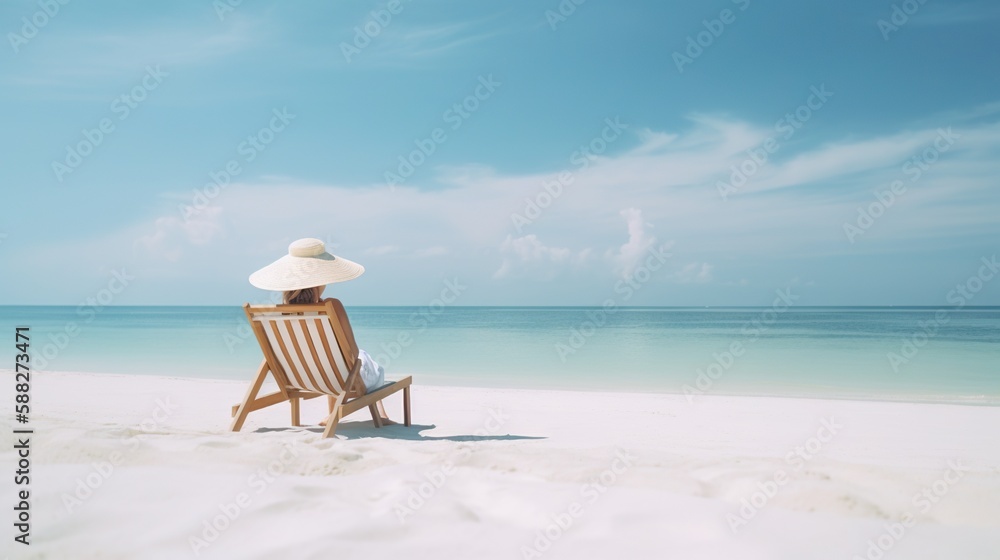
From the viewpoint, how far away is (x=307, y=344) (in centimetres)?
417

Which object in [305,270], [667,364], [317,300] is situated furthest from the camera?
[667,364]

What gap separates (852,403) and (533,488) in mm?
6015

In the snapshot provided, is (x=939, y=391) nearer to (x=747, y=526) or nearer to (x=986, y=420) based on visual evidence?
(x=986, y=420)

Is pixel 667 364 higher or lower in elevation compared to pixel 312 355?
higher

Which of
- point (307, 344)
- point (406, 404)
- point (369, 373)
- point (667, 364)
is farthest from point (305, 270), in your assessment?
point (667, 364)

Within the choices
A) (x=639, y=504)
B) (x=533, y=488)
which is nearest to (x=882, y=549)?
(x=639, y=504)

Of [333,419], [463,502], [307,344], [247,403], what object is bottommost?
[463,502]

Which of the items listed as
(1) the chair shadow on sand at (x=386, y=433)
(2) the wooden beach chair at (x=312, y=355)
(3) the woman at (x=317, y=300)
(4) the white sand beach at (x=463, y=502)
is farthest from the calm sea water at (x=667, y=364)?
(4) the white sand beach at (x=463, y=502)

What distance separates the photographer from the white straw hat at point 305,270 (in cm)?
416

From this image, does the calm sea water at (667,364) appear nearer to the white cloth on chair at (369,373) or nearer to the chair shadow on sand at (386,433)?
the chair shadow on sand at (386,433)

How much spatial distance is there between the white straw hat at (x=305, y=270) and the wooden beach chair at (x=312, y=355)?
7.0 inches

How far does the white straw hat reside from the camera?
4.16 m

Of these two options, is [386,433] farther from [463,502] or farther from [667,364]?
[667,364]

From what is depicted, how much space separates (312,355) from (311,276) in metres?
0.56
